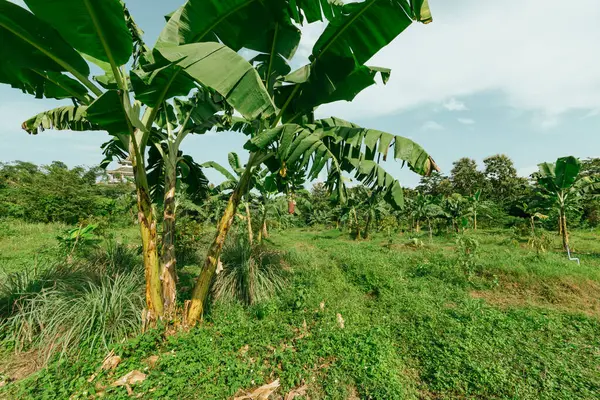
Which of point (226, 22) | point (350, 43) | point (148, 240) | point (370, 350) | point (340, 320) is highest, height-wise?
point (226, 22)

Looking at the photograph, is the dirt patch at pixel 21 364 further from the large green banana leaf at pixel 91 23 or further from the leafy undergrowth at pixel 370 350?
the large green banana leaf at pixel 91 23

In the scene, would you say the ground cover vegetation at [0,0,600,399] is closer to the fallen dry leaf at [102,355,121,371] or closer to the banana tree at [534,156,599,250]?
the fallen dry leaf at [102,355,121,371]

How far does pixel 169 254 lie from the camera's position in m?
3.96

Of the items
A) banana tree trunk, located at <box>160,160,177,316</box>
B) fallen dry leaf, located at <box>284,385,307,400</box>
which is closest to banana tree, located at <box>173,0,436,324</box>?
banana tree trunk, located at <box>160,160,177,316</box>

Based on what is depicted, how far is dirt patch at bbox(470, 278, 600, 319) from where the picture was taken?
520cm

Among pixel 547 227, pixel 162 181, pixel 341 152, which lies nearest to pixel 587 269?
pixel 341 152

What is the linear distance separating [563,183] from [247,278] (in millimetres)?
12743

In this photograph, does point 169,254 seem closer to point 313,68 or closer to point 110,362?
point 110,362

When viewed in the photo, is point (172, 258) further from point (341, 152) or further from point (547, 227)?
point (547, 227)

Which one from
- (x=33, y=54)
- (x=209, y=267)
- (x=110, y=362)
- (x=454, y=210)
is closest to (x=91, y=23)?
(x=33, y=54)

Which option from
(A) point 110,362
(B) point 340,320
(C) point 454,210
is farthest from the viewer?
(C) point 454,210

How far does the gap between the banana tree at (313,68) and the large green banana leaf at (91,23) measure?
49 centimetres

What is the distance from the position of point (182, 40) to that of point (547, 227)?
2399 cm

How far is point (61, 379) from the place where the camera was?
2.92m
